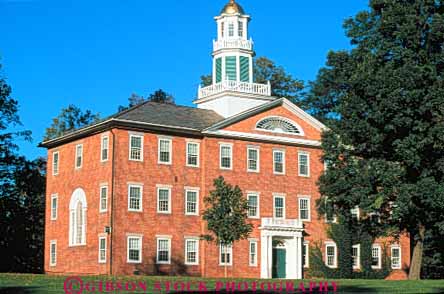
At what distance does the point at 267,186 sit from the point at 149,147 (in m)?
7.86

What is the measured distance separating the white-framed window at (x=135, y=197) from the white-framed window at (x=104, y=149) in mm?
2142

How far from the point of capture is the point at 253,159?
52688 millimetres

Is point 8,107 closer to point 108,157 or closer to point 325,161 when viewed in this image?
point 108,157

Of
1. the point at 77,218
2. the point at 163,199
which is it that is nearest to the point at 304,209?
the point at 163,199

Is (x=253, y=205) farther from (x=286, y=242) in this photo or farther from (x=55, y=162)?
(x=55, y=162)

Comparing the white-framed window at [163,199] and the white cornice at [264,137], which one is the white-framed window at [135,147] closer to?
the white-framed window at [163,199]

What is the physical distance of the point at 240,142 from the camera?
5228 centimetres

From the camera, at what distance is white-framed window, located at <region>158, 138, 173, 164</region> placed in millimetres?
49875

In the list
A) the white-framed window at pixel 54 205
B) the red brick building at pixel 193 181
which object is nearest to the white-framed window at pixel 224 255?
the red brick building at pixel 193 181

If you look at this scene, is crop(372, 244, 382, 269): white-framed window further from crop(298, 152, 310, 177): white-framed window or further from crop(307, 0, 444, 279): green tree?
crop(307, 0, 444, 279): green tree

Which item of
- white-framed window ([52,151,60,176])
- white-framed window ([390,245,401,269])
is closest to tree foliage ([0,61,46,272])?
white-framed window ([52,151,60,176])

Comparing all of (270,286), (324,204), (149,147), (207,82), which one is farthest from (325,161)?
(207,82)

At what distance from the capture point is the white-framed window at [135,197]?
159ft

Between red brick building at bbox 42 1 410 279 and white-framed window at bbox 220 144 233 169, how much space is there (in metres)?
0.07
